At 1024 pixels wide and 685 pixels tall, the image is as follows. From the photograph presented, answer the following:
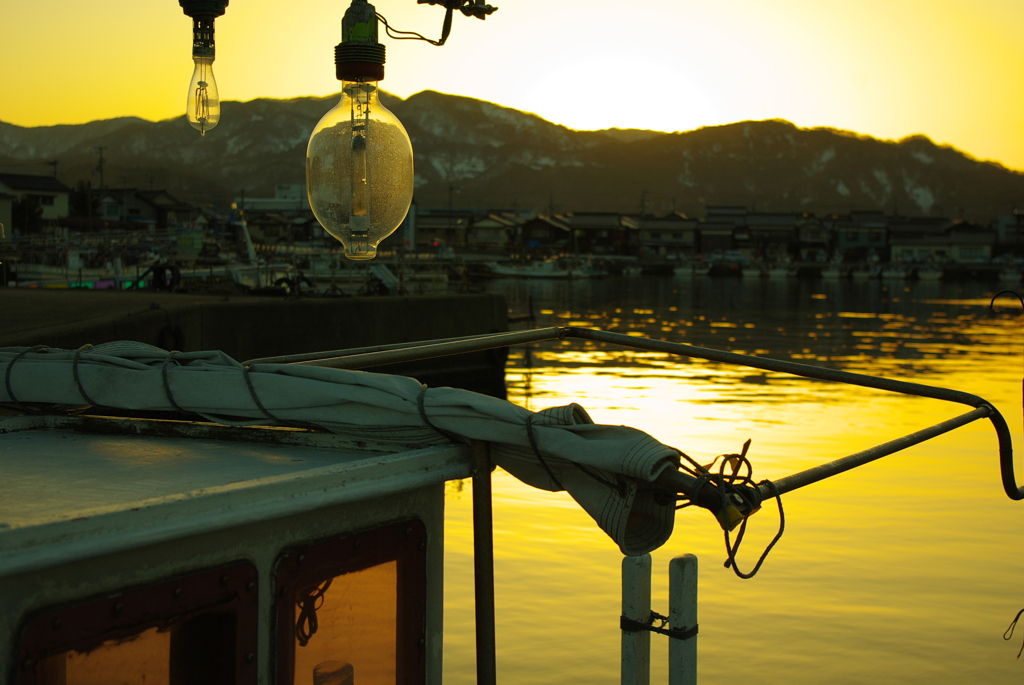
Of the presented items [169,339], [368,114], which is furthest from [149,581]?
[169,339]

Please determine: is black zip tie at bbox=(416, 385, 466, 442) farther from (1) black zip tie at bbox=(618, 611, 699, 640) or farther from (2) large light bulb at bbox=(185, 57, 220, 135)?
(2) large light bulb at bbox=(185, 57, 220, 135)

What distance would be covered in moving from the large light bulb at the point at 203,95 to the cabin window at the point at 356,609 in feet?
5.37

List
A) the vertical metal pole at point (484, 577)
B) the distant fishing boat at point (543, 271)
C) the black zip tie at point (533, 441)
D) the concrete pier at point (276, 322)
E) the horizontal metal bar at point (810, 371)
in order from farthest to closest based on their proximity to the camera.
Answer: the distant fishing boat at point (543, 271) < the concrete pier at point (276, 322) < the horizontal metal bar at point (810, 371) < the vertical metal pole at point (484, 577) < the black zip tie at point (533, 441)

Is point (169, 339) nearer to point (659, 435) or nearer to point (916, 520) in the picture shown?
point (659, 435)

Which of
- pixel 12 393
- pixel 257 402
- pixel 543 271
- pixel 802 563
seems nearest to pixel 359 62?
pixel 257 402

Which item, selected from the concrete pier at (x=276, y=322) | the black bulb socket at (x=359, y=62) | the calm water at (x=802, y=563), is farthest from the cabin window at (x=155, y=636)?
the concrete pier at (x=276, y=322)

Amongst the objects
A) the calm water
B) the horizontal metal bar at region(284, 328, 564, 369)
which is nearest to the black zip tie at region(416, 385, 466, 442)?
the horizontal metal bar at region(284, 328, 564, 369)

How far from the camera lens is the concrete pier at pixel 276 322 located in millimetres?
12211

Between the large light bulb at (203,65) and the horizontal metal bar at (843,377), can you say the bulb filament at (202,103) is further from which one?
the horizontal metal bar at (843,377)

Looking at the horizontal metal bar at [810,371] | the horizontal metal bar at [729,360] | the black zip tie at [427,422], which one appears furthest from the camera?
the horizontal metal bar at [810,371]

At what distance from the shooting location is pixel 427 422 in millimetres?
2404

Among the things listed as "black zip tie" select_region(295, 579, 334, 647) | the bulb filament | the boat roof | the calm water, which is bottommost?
the calm water

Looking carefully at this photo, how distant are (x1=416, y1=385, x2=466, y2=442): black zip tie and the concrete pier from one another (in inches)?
330

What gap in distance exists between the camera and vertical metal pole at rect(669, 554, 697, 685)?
2.60 m
